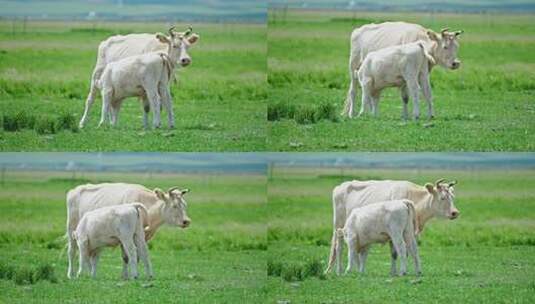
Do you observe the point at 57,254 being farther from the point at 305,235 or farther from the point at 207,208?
the point at 305,235

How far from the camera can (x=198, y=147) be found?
7.34 m

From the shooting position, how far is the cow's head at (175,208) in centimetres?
737

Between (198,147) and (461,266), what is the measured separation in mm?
1903

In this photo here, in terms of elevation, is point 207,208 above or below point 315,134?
below

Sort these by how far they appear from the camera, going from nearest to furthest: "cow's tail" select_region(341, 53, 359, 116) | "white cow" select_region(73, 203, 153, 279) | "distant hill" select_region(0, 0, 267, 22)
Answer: "white cow" select_region(73, 203, 153, 279)
"distant hill" select_region(0, 0, 267, 22)
"cow's tail" select_region(341, 53, 359, 116)

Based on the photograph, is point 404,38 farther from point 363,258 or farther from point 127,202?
point 127,202

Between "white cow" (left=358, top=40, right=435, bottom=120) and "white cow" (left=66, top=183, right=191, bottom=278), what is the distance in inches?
56.2

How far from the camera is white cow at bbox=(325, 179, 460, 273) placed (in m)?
7.38

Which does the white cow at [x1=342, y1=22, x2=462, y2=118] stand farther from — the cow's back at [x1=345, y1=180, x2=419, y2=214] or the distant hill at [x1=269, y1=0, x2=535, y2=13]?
the cow's back at [x1=345, y1=180, x2=419, y2=214]

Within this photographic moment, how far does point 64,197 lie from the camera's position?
24.1 feet

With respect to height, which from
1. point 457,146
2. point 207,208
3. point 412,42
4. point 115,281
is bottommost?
point 115,281

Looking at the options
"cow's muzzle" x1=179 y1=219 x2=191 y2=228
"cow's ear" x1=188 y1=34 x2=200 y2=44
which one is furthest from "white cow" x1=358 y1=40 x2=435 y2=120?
"cow's muzzle" x1=179 y1=219 x2=191 y2=228

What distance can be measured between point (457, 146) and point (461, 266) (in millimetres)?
791

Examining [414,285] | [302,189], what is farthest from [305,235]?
[414,285]
